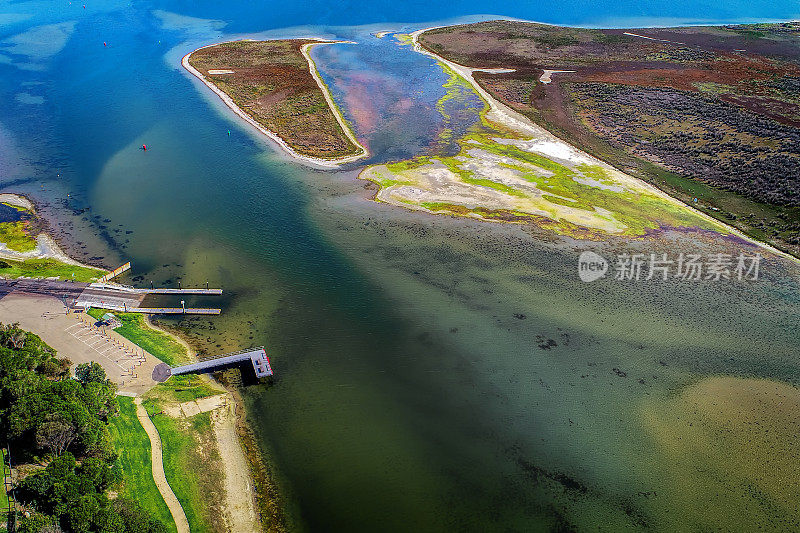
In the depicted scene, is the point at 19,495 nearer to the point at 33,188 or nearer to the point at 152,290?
the point at 152,290

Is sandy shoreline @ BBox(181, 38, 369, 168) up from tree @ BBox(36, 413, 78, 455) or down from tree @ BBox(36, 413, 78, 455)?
up

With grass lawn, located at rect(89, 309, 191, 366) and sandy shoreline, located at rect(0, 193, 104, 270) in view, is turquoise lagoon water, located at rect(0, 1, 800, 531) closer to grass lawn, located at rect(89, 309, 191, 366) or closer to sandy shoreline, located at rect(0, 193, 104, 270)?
sandy shoreline, located at rect(0, 193, 104, 270)

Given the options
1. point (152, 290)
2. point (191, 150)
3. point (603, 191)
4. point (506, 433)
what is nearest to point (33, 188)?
point (191, 150)

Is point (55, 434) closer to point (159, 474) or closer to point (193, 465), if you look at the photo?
point (159, 474)

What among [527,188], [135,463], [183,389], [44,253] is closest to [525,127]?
[527,188]

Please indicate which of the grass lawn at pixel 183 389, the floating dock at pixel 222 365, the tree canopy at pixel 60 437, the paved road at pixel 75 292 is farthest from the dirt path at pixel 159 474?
the paved road at pixel 75 292

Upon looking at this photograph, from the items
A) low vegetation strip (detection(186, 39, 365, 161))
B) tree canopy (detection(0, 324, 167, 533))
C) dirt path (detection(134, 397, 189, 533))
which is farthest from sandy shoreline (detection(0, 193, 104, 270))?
low vegetation strip (detection(186, 39, 365, 161))
